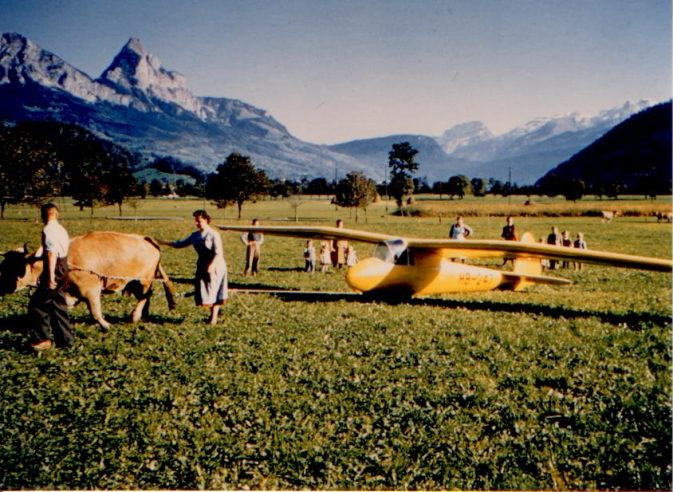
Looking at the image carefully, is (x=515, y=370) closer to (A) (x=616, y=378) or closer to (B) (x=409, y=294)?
(A) (x=616, y=378)

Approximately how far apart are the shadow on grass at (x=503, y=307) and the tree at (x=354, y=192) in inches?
2120

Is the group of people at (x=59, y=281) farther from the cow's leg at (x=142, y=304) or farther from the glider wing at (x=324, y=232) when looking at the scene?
the glider wing at (x=324, y=232)

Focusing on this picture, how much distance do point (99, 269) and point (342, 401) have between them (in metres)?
6.50

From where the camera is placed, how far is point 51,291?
7.77 metres

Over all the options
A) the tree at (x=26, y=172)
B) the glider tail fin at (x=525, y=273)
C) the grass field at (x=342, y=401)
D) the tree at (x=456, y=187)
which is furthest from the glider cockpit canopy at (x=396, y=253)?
the tree at (x=456, y=187)

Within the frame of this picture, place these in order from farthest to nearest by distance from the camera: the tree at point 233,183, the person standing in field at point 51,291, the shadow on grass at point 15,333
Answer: the tree at point 233,183, the shadow on grass at point 15,333, the person standing in field at point 51,291

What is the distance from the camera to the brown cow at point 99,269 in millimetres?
8500

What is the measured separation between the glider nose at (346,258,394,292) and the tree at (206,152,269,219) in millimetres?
35457

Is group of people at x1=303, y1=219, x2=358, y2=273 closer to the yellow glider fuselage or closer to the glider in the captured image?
the glider

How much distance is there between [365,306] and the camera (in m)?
12.7

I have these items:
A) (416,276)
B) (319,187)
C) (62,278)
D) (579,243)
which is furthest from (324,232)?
A: (319,187)

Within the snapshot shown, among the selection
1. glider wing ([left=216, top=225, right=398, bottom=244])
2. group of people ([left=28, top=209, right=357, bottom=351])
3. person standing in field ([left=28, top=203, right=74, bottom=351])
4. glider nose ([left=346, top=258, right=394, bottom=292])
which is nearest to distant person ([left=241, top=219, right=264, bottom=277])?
glider wing ([left=216, top=225, right=398, bottom=244])

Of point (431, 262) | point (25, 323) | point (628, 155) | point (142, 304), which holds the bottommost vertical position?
point (25, 323)

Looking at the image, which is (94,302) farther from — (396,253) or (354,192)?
(354,192)
